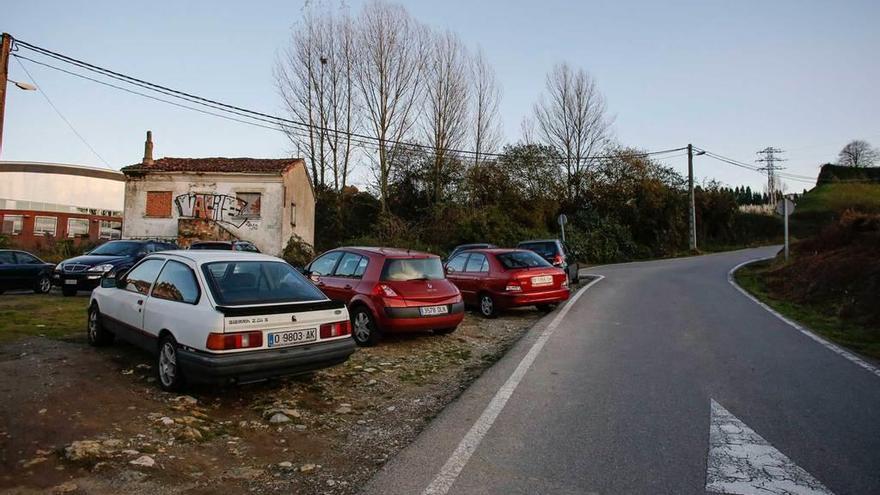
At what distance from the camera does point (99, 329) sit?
292 inches

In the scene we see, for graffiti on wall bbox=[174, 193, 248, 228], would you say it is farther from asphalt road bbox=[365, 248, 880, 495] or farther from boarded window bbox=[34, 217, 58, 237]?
boarded window bbox=[34, 217, 58, 237]

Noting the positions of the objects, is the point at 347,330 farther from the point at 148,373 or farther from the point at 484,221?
the point at 484,221

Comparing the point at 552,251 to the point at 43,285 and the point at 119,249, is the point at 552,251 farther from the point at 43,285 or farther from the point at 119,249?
the point at 43,285

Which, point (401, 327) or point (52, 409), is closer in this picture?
point (52, 409)

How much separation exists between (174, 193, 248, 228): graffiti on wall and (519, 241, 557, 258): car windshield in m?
16.7

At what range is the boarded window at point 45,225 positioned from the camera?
47094 millimetres

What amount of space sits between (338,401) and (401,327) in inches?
98.1

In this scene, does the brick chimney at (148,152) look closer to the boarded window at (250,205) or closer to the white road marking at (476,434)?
the boarded window at (250,205)

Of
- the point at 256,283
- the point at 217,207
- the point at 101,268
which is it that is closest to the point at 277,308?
the point at 256,283

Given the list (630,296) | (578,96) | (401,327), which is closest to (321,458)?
(401,327)

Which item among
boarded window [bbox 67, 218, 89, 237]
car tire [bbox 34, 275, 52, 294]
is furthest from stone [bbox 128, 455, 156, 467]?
boarded window [bbox 67, 218, 89, 237]

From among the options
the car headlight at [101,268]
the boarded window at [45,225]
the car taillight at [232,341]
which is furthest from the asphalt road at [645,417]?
the boarded window at [45,225]

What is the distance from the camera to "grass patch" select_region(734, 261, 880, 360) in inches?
325

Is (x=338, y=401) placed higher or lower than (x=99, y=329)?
lower
